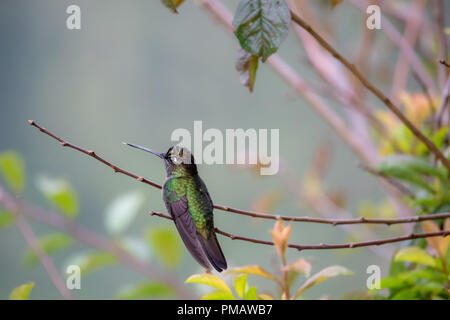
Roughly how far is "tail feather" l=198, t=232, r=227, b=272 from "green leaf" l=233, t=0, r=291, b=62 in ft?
0.68

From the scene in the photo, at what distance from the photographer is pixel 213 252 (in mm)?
556

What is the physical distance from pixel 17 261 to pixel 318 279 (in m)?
2.57

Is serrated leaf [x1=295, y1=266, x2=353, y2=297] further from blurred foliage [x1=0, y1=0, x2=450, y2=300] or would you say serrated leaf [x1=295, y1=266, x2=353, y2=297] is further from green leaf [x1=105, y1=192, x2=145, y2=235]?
green leaf [x1=105, y1=192, x2=145, y2=235]

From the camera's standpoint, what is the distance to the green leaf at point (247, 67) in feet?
1.99

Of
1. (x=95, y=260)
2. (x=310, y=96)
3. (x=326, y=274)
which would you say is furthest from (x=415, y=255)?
(x=95, y=260)

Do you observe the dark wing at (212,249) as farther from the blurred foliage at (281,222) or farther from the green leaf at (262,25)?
the green leaf at (262,25)

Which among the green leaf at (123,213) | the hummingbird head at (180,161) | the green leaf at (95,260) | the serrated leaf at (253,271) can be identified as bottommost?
the serrated leaf at (253,271)

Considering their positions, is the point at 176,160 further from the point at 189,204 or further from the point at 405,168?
the point at 405,168

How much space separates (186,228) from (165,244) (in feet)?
2.09

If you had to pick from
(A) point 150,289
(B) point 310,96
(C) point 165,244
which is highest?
(B) point 310,96

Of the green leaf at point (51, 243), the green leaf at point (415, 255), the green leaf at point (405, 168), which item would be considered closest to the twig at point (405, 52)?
the green leaf at point (405, 168)

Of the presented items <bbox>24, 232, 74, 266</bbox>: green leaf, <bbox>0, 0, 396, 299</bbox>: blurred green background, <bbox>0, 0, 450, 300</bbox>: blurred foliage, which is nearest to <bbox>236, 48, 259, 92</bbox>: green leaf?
<bbox>0, 0, 450, 300</bbox>: blurred foliage

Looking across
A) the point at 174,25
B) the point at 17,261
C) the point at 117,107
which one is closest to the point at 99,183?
the point at 117,107
